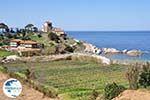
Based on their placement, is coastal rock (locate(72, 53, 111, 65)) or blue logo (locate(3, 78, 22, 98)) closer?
blue logo (locate(3, 78, 22, 98))

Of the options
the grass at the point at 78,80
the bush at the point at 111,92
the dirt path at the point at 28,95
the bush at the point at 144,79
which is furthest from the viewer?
the grass at the point at 78,80

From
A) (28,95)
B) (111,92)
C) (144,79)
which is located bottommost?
(28,95)

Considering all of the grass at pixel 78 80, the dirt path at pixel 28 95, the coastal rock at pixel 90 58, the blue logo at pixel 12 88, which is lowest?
the coastal rock at pixel 90 58

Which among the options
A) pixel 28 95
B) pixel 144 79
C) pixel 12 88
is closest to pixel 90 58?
pixel 144 79

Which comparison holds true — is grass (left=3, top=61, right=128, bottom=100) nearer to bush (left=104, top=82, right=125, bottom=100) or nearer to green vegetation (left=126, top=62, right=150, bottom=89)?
green vegetation (left=126, top=62, right=150, bottom=89)

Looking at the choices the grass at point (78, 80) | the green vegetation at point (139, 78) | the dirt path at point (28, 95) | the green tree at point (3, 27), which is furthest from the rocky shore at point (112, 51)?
the green vegetation at point (139, 78)

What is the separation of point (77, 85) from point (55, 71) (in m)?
12.2

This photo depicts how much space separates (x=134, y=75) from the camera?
27656 millimetres

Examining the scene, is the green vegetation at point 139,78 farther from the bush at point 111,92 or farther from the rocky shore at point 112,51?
the rocky shore at point 112,51

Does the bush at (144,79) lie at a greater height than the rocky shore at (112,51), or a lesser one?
greater

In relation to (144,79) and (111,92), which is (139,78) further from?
(111,92)

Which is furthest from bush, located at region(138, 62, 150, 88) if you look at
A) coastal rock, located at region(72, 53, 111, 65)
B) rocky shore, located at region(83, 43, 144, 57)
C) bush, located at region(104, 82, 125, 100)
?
rocky shore, located at region(83, 43, 144, 57)

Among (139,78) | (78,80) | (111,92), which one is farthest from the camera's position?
(78,80)

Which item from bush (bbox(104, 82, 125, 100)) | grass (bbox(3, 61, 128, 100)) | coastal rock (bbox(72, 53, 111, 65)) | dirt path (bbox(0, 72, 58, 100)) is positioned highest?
bush (bbox(104, 82, 125, 100))
